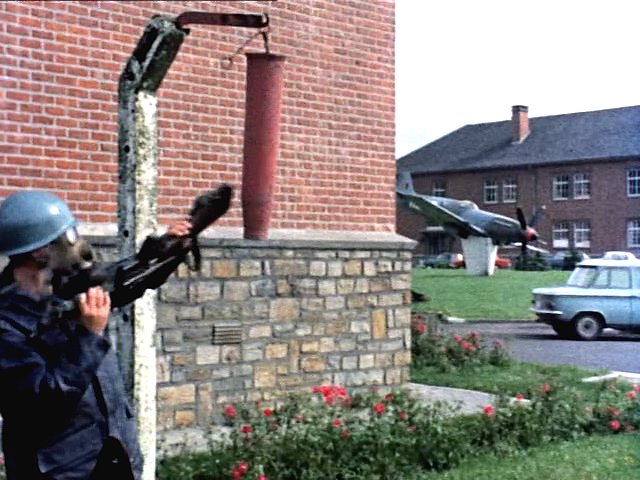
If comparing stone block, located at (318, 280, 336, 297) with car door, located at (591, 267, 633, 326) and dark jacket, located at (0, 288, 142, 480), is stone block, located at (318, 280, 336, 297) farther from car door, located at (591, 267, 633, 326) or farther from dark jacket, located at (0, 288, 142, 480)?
car door, located at (591, 267, 633, 326)

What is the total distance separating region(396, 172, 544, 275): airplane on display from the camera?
4872 centimetres

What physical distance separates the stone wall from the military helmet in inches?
206

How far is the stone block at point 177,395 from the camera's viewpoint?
8.57 metres

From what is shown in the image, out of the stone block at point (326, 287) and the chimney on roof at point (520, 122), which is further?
the chimney on roof at point (520, 122)

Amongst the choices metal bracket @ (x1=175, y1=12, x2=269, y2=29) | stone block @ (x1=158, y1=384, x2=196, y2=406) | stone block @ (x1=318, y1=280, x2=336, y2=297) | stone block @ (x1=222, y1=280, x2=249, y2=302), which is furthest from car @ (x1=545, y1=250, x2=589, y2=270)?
metal bracket @ (x1=175, y1=12, x2=269, y2=29)

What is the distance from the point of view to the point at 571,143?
216ft

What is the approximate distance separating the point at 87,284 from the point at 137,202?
6.46 ft

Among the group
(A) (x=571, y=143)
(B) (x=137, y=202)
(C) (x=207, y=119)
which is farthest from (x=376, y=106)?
(A) (x=571, y=143)

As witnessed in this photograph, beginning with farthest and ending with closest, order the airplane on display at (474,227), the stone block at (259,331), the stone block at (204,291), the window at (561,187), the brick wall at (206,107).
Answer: the window at (561,187), the airplane on display at (474,227), the stone block at (259,331), the stone block at (204,291), the brick wall at (206,107)

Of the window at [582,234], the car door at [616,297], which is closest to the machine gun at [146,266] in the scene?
the car door at [616,297]

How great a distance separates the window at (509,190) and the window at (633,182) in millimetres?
7068

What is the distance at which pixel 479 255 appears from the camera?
49312 millimetres

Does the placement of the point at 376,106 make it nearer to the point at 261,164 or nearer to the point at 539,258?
the point at 261,164

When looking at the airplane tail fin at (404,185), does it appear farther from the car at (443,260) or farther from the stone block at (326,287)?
the stone block at (326,287)
